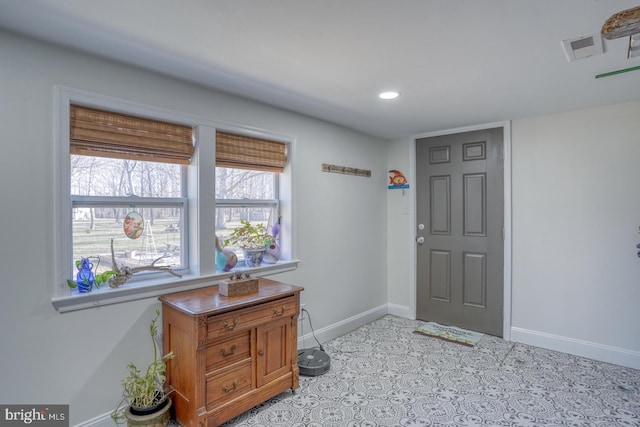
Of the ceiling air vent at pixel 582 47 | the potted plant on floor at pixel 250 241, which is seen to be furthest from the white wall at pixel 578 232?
the potted plant on floor at pixel 250 241

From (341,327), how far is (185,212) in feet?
6.69

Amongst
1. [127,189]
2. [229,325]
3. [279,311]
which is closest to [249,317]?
[229,325]

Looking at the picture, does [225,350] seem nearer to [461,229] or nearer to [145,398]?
[145,398]

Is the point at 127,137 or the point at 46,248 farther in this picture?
the point at 127,137

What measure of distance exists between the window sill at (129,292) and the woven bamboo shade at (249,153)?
876 mm

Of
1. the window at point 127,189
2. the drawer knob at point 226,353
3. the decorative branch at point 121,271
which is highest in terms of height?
the window at point 127,189

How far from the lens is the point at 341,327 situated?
3590 mm

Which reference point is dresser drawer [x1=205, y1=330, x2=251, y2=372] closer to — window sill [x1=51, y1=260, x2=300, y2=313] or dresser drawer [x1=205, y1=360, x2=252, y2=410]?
dresser drawer [x1=205, y1=360, x2=252, y2=410]

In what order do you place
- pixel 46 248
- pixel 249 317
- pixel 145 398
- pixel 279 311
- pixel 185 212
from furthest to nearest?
pixel 185 212 < pixel 279 311 < pixel 249 317 < pixel 145 398 < pixel 46 248

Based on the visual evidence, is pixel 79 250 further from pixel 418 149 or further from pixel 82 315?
pixel 418 149

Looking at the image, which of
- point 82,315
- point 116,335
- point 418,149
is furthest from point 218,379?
point 418,149

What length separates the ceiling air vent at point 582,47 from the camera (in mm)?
1772

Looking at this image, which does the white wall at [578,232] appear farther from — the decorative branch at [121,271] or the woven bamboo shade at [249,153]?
the decorative branch at [121,271]

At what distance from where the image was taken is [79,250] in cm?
204
